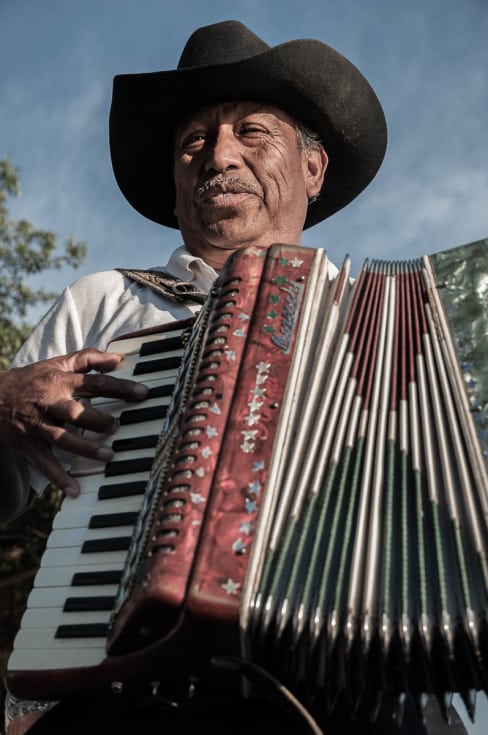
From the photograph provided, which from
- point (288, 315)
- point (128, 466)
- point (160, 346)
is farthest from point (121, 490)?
point (288, 315)

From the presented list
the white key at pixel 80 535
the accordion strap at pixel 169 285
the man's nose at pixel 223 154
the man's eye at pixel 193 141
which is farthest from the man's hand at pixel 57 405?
the man's eye at pixel 193 141

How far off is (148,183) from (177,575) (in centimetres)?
214

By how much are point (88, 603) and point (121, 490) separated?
238 millimetres

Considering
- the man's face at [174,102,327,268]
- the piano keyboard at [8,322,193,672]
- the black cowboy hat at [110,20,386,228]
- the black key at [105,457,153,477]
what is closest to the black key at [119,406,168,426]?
the piano keyboard at [8,322,193,672]

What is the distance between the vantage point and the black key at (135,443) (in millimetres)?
1882

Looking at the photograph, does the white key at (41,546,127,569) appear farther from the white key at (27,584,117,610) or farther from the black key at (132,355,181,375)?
the black key at (132,355,181,375)

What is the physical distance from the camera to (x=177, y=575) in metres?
1.44

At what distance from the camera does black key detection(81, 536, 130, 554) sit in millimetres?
1756

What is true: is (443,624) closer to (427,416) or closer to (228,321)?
(427,416)

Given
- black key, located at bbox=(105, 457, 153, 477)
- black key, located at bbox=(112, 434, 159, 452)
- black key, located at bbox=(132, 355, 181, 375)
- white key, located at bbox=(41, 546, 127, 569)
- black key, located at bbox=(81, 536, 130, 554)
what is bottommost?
white key, located at bbox=(41, 546, 127, 569)

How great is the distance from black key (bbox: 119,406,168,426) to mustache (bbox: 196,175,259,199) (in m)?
0.95

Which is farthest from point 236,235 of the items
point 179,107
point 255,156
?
point 179,107

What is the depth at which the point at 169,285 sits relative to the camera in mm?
2529

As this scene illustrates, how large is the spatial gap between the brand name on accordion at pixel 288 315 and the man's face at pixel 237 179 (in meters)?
0.90
